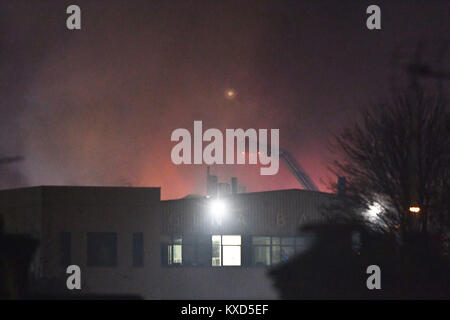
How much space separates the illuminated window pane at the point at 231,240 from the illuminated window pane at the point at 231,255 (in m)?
0.18

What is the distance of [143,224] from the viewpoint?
4481 cm

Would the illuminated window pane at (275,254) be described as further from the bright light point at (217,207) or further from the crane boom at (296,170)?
the crane boom at (296,170)

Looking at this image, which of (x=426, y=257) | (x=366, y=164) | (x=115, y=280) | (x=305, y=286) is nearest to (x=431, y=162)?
(x=366, y=164)

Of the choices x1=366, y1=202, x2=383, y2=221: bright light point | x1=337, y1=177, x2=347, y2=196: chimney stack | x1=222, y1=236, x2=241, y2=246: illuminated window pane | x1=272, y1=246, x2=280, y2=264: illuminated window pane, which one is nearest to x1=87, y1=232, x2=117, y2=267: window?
x1=222, y1=236, x2=241, y2=246: illuminated window pane

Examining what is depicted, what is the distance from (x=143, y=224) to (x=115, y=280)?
3.54 meters

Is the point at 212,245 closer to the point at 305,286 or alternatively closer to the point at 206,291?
the point at 206,291

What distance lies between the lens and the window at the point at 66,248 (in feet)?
143

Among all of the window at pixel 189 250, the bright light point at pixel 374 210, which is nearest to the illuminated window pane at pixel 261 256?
the window at pixel 189 250

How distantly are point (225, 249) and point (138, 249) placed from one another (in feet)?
16.9

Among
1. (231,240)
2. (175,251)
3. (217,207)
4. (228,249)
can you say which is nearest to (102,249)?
(175,251)

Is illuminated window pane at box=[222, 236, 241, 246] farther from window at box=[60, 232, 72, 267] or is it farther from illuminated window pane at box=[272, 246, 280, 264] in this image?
window at box=[60, 232, 72, 267]

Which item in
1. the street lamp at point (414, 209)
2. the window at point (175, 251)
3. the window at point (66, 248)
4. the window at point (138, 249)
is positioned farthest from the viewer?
the window at point (175, 251)

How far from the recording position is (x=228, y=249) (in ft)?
150

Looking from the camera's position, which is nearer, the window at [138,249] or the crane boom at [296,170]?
the window at [138,249]
